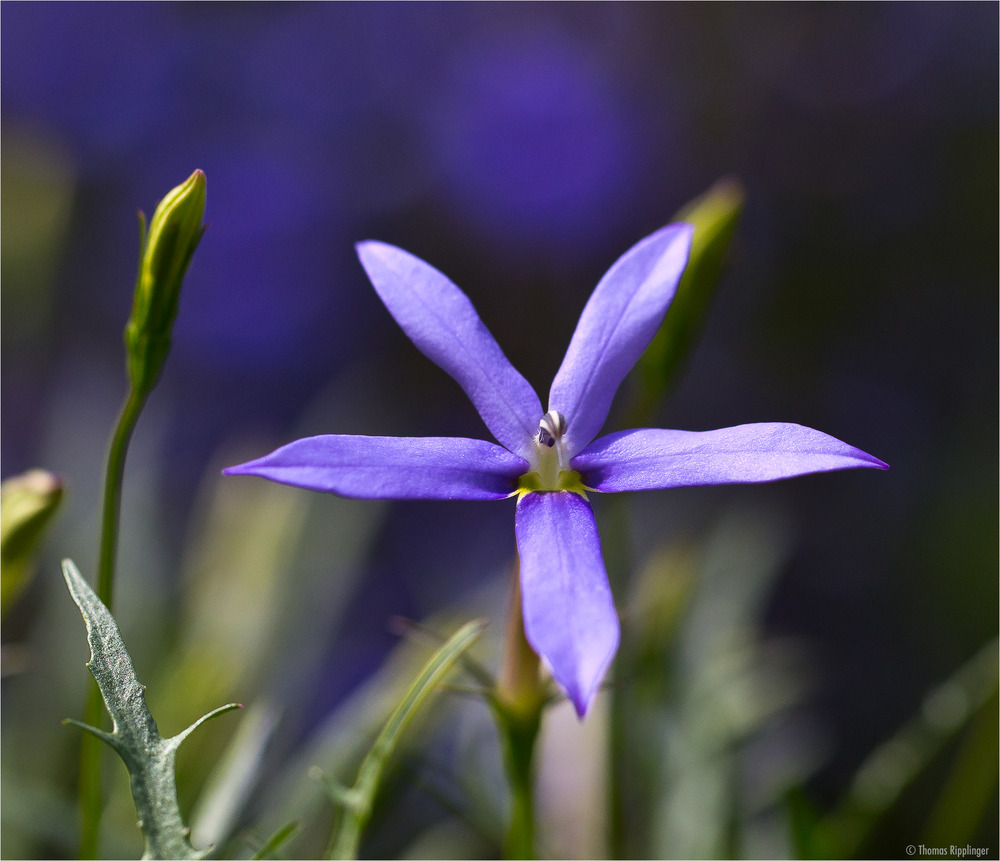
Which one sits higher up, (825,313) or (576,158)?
(576,158)

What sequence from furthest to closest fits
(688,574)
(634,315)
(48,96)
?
(48,96)
(688,574)
(634,315)

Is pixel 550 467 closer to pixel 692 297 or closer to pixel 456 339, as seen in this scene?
pixel 456 339

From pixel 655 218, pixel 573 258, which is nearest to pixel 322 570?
pixel 573 258

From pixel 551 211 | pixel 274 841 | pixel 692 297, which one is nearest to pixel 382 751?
pixel 274 841

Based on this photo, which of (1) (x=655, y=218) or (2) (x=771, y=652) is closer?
(2) (x=771, y=652)

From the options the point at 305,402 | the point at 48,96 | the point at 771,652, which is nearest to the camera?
the point at 771,652

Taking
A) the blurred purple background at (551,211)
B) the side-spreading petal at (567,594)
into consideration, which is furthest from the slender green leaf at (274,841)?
the blurred purple background at (551,211)

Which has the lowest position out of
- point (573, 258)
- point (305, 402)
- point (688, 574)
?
point (688, 574)

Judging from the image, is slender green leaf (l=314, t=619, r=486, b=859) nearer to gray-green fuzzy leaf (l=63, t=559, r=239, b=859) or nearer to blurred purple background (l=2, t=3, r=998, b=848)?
gray-green fuzzy leaf (l=63, t=559, r=239, b=859)

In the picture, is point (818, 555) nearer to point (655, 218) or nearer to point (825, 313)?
point (825, 313)
